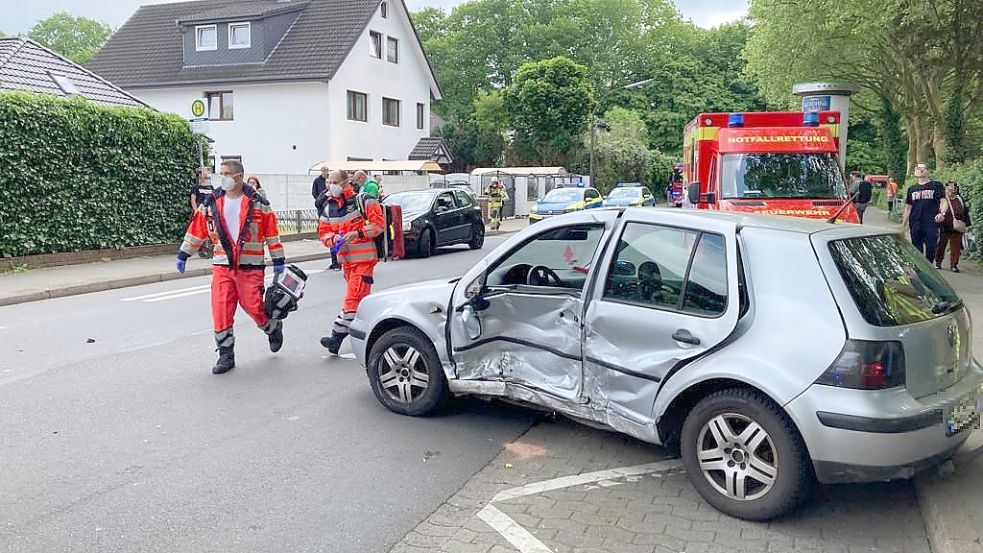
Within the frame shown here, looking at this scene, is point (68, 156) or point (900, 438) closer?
point (900, 438)

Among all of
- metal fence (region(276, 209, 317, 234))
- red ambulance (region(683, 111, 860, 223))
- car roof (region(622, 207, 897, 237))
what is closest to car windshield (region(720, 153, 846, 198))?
red ambulance (region(683, 111, 860, 223))

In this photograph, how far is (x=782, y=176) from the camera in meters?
11.2

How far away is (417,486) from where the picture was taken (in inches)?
177

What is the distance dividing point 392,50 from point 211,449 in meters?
33.8

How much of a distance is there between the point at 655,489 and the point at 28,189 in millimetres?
12977

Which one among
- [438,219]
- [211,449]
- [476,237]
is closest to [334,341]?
[211,449]

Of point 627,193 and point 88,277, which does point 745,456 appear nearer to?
point 88,277

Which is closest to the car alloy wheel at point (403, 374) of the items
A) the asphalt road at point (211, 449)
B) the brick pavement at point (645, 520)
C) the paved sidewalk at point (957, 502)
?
the asphalt road at point (211, 449)

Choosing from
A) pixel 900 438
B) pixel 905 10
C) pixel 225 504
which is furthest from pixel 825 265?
pixel 905 10

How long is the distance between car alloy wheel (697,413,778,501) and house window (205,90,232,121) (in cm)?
3329

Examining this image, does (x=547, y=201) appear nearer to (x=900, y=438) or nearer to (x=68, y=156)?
(x=68, y=156)

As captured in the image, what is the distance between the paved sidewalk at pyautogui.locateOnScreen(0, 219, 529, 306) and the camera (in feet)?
38.4

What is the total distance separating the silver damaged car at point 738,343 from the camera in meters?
3.72

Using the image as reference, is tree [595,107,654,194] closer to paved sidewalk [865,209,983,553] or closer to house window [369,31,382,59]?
house window [369,31,382,59]
